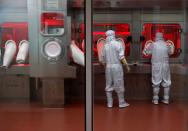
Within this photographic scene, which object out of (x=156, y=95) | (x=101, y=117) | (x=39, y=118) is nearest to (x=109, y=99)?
(x=101, y=117)

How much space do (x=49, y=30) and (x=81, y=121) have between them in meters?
1.64

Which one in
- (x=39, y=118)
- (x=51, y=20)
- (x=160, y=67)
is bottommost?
(x=39, y=118)

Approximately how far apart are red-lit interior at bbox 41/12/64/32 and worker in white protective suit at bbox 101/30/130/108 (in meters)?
0.81

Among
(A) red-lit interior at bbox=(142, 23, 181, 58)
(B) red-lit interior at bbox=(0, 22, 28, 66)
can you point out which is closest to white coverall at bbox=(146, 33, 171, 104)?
(A) red-lit interior at bbox=(142, 23, 181, 58)

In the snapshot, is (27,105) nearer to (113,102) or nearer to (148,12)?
(113,102)

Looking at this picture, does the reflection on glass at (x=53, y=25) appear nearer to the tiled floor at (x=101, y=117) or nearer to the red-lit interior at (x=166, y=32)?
the tiled floor at (x=101, y=117)

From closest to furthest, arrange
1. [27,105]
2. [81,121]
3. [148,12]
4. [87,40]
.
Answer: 1. [87,40]
2. [81,121]
3. [27,105]
4. [148,12]

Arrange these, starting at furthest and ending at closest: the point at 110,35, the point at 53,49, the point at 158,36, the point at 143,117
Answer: the point at 158,36
the point at 110,35
the point at 53,49
the point at 143,117

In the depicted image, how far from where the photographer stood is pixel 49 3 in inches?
203

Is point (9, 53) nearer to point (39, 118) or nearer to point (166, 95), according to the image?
point (39, 118)

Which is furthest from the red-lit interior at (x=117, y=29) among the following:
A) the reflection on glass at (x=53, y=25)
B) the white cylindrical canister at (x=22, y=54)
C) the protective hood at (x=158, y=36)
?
the white cylindrical canister at (x=22, y=54)

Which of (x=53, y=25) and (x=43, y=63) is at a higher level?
(x=53, y=25)

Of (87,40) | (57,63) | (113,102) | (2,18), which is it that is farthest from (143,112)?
(2,18)

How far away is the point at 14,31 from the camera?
5746 mm
